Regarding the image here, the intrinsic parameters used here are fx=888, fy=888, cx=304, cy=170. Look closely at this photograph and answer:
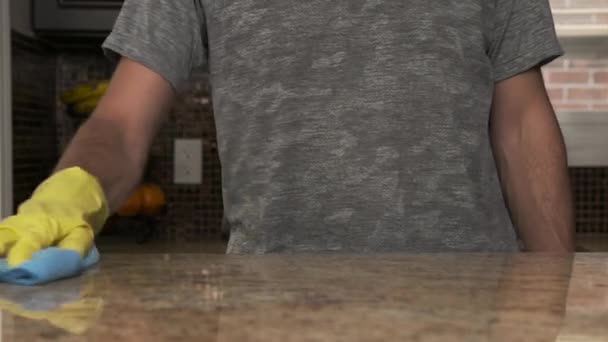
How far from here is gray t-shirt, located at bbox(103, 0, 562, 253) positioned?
112cm

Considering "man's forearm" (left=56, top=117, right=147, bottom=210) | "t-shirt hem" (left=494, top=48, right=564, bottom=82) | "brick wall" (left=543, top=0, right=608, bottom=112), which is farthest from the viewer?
"brick wall" (left=543, top=0, right=608, bottom=112)

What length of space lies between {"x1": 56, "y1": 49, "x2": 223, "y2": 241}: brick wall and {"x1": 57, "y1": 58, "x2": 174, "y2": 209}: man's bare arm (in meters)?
1.24

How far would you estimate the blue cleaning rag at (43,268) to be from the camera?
599 mm

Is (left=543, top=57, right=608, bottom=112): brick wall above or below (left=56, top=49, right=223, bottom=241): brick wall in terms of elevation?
above

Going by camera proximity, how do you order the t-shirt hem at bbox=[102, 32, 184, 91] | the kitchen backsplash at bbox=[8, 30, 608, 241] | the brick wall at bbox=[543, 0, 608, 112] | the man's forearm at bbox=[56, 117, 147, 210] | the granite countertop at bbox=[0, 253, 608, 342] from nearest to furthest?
the granite countertop at bbox=[0, 253, 608, 342] → the man's forearm at bbox=[56, 117, 147, 210] → the t-shirt hem at bbox=[102, 32, 184, 91] → the kitchen backsplash at bbox=[8, 30, 608, 241] → the brick wall at bbox=[543, 0, 608, 112]

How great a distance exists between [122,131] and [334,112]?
27 centimetres

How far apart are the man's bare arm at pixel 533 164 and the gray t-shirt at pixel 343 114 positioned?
0.07 m

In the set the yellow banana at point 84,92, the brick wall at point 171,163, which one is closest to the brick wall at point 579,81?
the brick wall at point 171,163

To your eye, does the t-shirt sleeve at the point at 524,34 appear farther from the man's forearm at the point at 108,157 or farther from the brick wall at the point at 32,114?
the brick wall at the point at 32,114

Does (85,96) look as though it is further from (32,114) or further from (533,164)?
(533,164)

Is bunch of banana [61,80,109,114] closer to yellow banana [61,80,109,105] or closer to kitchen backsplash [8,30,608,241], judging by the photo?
yellow banana [61,80,109,105]

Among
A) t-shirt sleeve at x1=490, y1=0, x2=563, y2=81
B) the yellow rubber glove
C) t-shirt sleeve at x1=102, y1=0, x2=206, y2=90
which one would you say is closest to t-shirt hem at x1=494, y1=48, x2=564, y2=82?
t-shirt sleeve at x1=490, y1=0, x2=563, y2=81

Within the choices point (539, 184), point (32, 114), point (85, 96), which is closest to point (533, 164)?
point (539, 184)

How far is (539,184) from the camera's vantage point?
4.12ft
